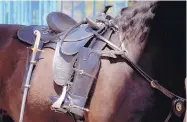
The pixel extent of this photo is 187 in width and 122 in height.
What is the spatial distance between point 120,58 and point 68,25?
26.6 inches

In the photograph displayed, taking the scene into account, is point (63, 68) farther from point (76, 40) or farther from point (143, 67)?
point (143, 67)

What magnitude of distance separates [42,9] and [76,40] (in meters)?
2.29

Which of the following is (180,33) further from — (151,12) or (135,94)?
(135,94)

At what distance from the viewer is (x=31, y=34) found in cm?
243

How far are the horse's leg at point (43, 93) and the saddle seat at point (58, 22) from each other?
0.16 metres

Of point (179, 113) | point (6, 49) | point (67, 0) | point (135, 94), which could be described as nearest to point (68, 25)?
point (6, 49)

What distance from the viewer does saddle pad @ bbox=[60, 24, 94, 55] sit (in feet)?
6.63

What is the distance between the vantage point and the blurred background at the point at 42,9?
4.08m

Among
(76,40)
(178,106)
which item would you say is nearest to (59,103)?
(76,40)

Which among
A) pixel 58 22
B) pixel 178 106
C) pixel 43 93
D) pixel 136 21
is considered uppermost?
pixel 136 21

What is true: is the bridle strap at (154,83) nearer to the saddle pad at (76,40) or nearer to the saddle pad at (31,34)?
the saddle pad at (76,40)

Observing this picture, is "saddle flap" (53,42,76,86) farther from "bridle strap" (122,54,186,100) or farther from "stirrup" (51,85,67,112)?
"bridle strap" (122,54,186,100)

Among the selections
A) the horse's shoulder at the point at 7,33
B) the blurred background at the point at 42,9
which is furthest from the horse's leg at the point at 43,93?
the blurred background at the point at 42,9

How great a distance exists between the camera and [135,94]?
182 centimetres
